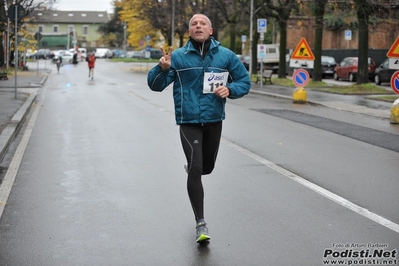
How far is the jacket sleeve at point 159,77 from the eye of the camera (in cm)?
648

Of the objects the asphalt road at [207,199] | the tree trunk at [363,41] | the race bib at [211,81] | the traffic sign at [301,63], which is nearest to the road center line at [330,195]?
the asphalt road at [207,199]

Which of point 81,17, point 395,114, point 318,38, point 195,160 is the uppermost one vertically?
point 81,17

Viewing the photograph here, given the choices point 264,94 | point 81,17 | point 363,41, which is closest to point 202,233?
point 264,94

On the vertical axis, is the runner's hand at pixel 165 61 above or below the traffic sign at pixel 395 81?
above

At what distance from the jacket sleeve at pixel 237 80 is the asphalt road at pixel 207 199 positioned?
127cm

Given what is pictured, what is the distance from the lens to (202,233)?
633cm

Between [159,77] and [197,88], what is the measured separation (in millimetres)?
350

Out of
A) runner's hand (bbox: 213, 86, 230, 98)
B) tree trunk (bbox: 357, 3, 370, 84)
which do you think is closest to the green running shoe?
runner's hand (bbox: 213, 86, 230, 98)

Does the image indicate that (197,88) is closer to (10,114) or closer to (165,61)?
(165,61)

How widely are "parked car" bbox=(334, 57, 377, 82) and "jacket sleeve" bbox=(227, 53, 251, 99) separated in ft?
122

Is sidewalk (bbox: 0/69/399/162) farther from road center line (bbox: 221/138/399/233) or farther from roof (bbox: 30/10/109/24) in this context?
roof (bbox: 30/10/109/24)

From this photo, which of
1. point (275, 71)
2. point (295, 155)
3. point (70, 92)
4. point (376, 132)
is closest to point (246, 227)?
point (295, 155)

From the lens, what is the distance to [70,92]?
30203 mm

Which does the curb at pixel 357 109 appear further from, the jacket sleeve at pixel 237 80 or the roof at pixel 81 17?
the roof at pixel 81 17
